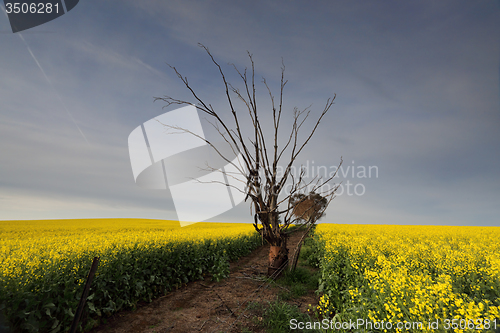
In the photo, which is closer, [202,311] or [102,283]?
[102,283]

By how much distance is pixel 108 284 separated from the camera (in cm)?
603

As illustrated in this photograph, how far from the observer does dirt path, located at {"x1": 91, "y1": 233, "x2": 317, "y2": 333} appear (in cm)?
539

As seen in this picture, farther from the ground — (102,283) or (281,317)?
(102,283)

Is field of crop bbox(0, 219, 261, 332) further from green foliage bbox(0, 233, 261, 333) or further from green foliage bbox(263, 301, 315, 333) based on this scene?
green foliage bbox(263, 301, 315, 333)

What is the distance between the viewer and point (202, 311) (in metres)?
6.29

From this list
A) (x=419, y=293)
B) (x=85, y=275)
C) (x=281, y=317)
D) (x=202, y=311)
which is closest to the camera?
(x=419, y=293)

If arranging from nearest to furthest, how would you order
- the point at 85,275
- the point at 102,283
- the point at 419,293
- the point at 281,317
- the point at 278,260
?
the point at 419,293 → the point at 281,317 → the point at 85,275 → the point at 102,283 → the point at 278,260

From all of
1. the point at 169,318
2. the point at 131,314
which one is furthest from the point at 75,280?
Answer: the point at 169,318

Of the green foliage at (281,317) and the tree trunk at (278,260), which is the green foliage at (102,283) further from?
the green foliage at (281,317)

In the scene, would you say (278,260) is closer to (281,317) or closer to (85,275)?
(281,317)

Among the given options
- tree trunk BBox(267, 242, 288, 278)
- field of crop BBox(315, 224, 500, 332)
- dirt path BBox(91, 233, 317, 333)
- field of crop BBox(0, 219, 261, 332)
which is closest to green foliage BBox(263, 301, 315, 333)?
dirt path BBox(91, 233, 317, 333)

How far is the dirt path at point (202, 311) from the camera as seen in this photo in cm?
539

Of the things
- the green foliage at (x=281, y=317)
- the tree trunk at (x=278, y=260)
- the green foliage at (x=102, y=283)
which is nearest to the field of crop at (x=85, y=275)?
the green foliage at (x=102, y=283)

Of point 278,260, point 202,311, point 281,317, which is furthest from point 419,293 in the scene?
point 278,260
